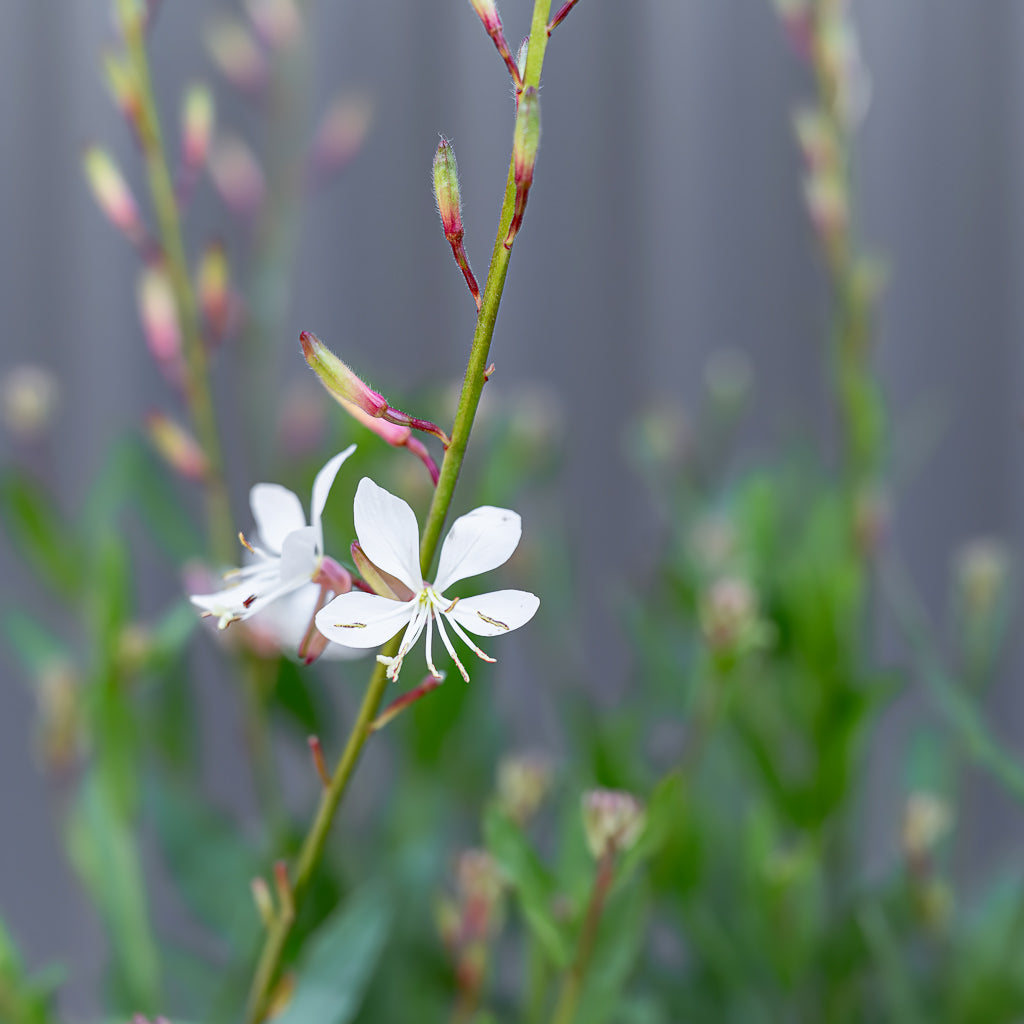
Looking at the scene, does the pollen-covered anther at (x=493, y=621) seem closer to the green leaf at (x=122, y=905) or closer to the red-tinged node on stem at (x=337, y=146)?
the green leaf at (x=122, y=905)

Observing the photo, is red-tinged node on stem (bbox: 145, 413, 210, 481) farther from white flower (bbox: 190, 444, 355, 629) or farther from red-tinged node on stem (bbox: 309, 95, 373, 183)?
red-tinged node on stem (bbox: 309, 95, 373, 183)

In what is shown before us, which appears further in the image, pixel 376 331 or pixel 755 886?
pixel 376 331

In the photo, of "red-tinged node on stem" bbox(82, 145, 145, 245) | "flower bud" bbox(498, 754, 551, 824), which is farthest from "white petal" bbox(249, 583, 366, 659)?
"red-tinged node on stem" bbox(82, 145, 145, 245)

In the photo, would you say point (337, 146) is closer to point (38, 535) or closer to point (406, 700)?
point (38, 535)

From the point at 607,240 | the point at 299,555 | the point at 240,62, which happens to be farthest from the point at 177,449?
the point at 607,240

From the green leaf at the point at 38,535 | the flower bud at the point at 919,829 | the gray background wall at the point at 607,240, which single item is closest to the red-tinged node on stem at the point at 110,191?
the green leaf at the point at 38,535

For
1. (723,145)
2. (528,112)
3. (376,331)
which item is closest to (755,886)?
(528,112)

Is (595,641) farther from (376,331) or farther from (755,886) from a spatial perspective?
(755,886)
